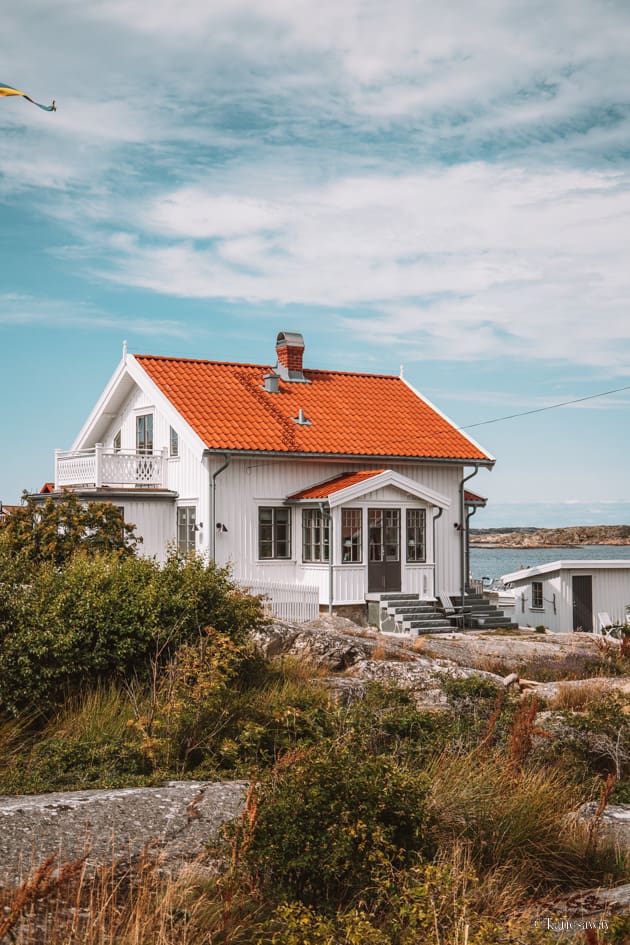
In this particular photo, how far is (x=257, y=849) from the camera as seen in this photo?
5777 mm

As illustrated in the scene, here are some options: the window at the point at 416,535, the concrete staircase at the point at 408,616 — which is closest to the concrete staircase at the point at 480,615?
the concrete staircase at the point at 408,616

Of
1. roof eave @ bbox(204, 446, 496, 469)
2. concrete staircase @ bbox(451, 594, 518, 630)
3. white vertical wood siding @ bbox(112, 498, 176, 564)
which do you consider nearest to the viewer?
roof eave @ bbox(204, 446, 496, 469)

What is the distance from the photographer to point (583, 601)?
3331 centimetres

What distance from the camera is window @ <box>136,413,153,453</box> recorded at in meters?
27.3

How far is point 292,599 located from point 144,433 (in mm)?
7421

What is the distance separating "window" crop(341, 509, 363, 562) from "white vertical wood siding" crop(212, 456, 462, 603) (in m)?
0.19

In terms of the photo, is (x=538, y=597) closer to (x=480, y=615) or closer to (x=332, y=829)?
(x=480, y=615)

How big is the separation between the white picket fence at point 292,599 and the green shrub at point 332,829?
16.8 meters

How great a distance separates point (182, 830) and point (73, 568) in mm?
5267

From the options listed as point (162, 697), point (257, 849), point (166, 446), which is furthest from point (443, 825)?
point (166, 446)

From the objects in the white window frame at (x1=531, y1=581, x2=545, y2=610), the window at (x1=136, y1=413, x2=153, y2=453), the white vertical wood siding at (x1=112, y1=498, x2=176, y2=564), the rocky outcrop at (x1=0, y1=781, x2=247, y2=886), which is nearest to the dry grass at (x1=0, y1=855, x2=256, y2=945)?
the rocky outcrop at (x1=0, y1=781, x2=247, y2=886)

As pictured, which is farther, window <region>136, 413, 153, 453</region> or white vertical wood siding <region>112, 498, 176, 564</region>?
window <region>136, 413, 153, 453</region>

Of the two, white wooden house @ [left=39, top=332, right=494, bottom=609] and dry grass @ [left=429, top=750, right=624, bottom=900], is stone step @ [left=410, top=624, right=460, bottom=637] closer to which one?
white wooden house @ [left=39, top=332, right=494, bottom=609]

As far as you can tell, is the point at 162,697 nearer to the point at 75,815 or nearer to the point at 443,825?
the point at 75,815
